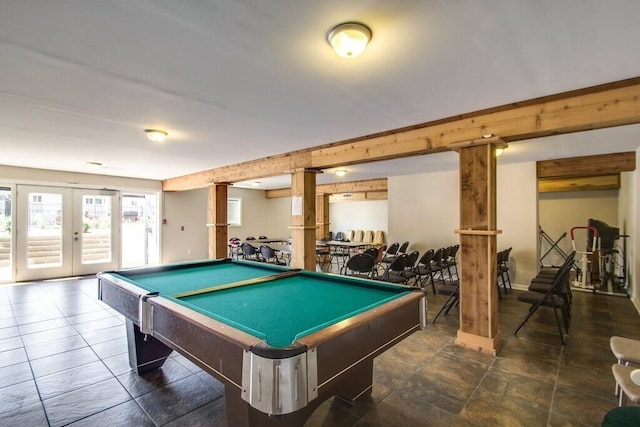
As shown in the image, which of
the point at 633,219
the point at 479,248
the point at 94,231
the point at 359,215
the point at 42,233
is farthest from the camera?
the point at 359,215

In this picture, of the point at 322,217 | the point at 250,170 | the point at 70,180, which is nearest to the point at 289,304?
the point at 250,170

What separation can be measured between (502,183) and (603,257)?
2.47 meters

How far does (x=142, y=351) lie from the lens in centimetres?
255

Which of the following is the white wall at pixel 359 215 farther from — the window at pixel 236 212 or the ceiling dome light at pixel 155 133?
the ceiling dome light at pixel 155 133

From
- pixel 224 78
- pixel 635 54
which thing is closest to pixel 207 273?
pixel 224 78

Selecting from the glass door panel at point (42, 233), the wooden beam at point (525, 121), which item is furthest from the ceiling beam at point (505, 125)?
the glass door panel at point (42, 233)

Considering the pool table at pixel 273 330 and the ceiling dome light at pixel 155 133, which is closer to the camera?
the pool table at pixel 273 330

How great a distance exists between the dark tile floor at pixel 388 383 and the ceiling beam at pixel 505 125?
6.63 ft

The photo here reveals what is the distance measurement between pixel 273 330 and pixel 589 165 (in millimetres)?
6054

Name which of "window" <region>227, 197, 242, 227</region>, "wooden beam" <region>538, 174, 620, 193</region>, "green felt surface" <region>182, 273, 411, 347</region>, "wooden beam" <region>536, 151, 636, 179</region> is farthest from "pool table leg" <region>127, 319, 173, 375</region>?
"window" <region>227, 197, 242, 227</region>

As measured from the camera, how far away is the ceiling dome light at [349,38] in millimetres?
1589

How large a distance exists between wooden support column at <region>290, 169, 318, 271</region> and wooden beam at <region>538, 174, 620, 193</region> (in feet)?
17.1

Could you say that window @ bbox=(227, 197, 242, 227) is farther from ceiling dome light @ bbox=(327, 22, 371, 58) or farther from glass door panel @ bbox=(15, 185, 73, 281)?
ceiling dome light @ bbox=(327, 22, 371, 58)

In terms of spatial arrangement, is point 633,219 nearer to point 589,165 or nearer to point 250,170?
point 589,165
